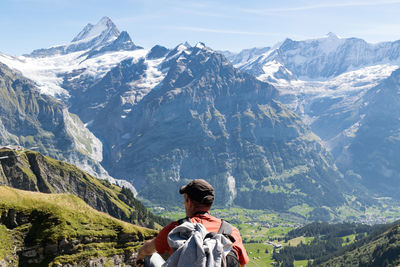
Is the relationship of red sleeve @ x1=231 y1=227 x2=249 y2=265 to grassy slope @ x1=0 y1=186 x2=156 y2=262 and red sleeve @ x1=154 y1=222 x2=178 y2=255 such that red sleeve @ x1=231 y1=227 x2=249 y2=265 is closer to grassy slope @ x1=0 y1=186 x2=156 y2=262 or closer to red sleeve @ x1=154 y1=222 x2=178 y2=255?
red sleeve @ x1=154 y1=222 x2=178 y2=255

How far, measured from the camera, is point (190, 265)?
916 centimetres

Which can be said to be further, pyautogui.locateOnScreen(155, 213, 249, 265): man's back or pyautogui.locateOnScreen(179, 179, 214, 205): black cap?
pyautogui.locateOnScreen(179, 179, 214, 205): black cap

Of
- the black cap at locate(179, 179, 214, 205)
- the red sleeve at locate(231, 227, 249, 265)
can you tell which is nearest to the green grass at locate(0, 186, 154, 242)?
the black cap at locate(179, 179, 214, 205)

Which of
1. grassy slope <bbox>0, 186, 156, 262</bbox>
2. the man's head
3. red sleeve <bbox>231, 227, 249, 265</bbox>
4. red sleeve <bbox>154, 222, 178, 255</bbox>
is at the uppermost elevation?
the man's head

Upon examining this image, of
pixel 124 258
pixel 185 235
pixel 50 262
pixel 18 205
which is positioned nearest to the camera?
pixel 185 235

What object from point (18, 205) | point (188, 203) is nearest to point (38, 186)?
point (18, 205)

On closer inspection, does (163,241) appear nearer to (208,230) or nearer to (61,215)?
(208,230)

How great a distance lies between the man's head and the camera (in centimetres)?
1127

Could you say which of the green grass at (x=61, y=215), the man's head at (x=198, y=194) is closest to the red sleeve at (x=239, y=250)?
the man's head at (x=198, y=194)

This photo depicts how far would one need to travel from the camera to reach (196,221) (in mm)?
11055

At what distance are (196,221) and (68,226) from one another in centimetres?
5167

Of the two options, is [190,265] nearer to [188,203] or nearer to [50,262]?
[188,203]

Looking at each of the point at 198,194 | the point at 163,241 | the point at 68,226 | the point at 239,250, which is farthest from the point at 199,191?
the point at 68,226

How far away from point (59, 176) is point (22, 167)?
27.1 m
